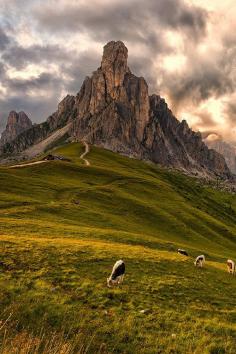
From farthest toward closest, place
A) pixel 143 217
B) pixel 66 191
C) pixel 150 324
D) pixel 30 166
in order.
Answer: pixel 30 166 → pixel 66 191 → pixel 143 217 → pixel 150 324

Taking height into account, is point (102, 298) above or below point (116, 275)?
Result: below

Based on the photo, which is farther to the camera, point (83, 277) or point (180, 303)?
point (83, 277)

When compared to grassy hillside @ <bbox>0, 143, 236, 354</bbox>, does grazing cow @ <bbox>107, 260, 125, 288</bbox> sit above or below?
above

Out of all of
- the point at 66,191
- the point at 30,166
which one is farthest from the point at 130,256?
the point at 30,166

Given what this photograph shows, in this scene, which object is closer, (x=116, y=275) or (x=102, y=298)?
A: (x=102, y=298)

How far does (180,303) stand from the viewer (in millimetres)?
25547

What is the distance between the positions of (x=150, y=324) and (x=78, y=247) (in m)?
16.8

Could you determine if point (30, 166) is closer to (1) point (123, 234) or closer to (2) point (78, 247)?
(1) point (123, 234)

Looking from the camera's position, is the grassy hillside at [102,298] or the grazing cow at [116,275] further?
the grazing cow at [116,275]

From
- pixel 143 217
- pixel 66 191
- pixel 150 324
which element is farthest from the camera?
pixel 66 191

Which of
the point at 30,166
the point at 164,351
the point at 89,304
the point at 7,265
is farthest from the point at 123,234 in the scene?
the point at 30,166

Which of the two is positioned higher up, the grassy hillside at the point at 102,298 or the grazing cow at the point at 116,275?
the grazing cow at the point at 116,275

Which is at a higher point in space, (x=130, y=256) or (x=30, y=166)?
(x=30, y=166)

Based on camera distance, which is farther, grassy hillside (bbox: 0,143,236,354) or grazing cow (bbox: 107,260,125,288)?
grazing cow (bbox: 107,260,125,288)
